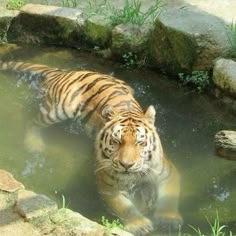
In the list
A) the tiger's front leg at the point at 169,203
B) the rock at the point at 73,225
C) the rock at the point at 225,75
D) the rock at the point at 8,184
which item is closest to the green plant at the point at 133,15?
the rock at the point at 225,75

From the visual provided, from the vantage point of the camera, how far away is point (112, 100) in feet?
17.2

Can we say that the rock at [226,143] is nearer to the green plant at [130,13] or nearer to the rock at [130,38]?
the rock at [130,38]

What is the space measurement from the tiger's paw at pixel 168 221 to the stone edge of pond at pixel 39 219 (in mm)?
724

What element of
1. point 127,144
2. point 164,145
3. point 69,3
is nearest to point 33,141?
point 164,145

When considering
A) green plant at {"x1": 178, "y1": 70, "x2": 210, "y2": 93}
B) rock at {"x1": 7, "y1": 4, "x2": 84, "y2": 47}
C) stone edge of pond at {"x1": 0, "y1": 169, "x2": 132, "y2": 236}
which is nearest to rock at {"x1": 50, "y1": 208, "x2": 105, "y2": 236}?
stone edge of pond at {"x1": 0, "y1": 169, "x2": 132, "y2": 236}

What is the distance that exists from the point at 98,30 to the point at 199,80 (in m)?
1.39

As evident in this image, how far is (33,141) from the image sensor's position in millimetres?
5324

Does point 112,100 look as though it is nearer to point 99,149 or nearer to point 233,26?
point 99,149

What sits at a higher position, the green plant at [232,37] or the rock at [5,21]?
the green plant at [232,37]

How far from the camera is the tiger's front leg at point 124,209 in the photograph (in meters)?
4.26

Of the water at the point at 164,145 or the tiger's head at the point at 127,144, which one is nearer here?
the tiger's head at the point at 127,144

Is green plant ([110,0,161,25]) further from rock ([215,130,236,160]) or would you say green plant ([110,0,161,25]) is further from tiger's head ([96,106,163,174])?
rock ([215,130,236,160])

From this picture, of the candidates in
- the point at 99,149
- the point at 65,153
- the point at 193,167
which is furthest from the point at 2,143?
the point at 193,167

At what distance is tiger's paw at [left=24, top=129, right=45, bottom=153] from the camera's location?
207 inches
